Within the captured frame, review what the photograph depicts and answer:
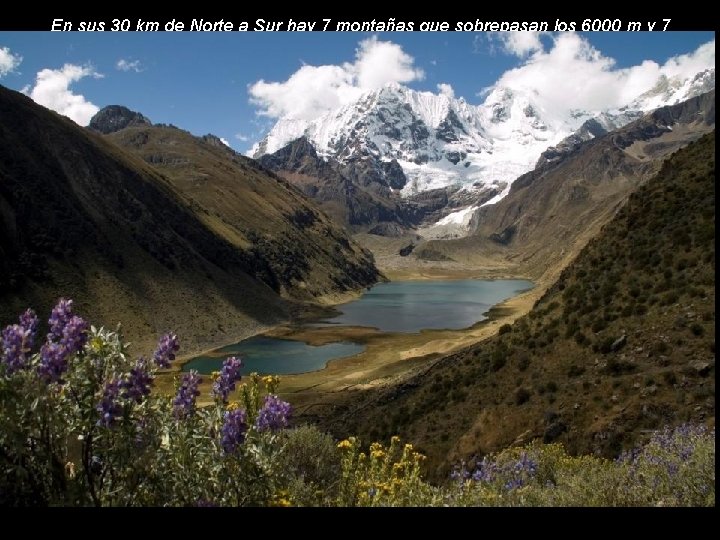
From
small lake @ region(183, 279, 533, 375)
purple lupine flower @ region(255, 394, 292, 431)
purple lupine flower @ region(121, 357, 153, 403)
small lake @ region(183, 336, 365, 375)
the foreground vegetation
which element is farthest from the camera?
small lake @ region(183, 279, 533, 375)

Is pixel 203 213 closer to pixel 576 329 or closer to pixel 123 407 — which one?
pixel 576 329

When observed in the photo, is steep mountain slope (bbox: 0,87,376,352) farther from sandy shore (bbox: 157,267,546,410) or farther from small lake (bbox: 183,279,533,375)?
sandy shore (bbox: 157,267,546,410)

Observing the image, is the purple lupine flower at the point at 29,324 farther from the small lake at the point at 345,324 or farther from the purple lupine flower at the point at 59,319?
the small lake at the point at 345,324

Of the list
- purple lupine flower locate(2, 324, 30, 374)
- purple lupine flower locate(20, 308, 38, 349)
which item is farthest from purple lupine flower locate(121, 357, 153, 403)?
purple lupine flower locate(20, 308, 38, 349)

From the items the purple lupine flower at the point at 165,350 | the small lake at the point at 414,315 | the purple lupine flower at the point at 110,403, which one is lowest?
the small lake at the point at 414,315

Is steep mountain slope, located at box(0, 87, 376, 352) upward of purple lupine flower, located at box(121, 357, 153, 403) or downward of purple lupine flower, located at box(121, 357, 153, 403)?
upward

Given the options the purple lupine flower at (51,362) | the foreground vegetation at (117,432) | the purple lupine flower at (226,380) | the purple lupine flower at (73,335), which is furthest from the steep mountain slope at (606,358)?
the purple lupine flower at (51,362)

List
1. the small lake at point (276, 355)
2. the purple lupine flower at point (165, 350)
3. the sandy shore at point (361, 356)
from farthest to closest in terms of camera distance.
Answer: the small lake at point (276, 355) < the sandy shore at point (361, 356) < the purple lupine flower at point (165, 350)

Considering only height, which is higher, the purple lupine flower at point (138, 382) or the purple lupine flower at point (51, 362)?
the purple lupine flower at point (51, 362)
